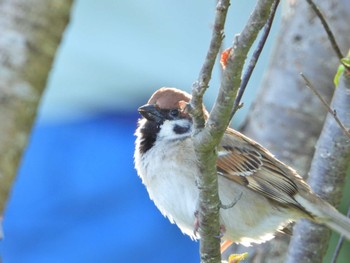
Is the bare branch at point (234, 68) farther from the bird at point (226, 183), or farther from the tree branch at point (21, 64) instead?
the bird at point (226, 183)

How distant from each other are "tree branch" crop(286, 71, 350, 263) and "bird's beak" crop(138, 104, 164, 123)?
72cm

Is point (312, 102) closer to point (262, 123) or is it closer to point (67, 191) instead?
point (262, 123)

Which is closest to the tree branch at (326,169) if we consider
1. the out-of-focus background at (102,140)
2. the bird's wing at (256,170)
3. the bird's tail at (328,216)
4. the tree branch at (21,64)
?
the bird's tail at (328,216)

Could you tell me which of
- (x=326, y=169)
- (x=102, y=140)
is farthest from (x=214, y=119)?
(x=102, y=140)

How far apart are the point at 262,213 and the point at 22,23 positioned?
5.24 ft

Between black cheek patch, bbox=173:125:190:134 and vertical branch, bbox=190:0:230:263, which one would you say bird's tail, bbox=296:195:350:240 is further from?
vertical branch, bbox=190:0:230:263

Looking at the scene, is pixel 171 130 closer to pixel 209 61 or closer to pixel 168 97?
pixel 168 97

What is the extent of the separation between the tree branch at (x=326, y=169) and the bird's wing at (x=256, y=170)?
0.51ft

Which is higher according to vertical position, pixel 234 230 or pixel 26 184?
pixel 234 230

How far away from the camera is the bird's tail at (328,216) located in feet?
12.4

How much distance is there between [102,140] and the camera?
6.57m

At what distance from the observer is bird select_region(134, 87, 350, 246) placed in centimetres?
380

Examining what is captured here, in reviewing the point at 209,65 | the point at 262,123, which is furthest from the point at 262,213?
the point at 209,65

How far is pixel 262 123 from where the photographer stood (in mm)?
4871
